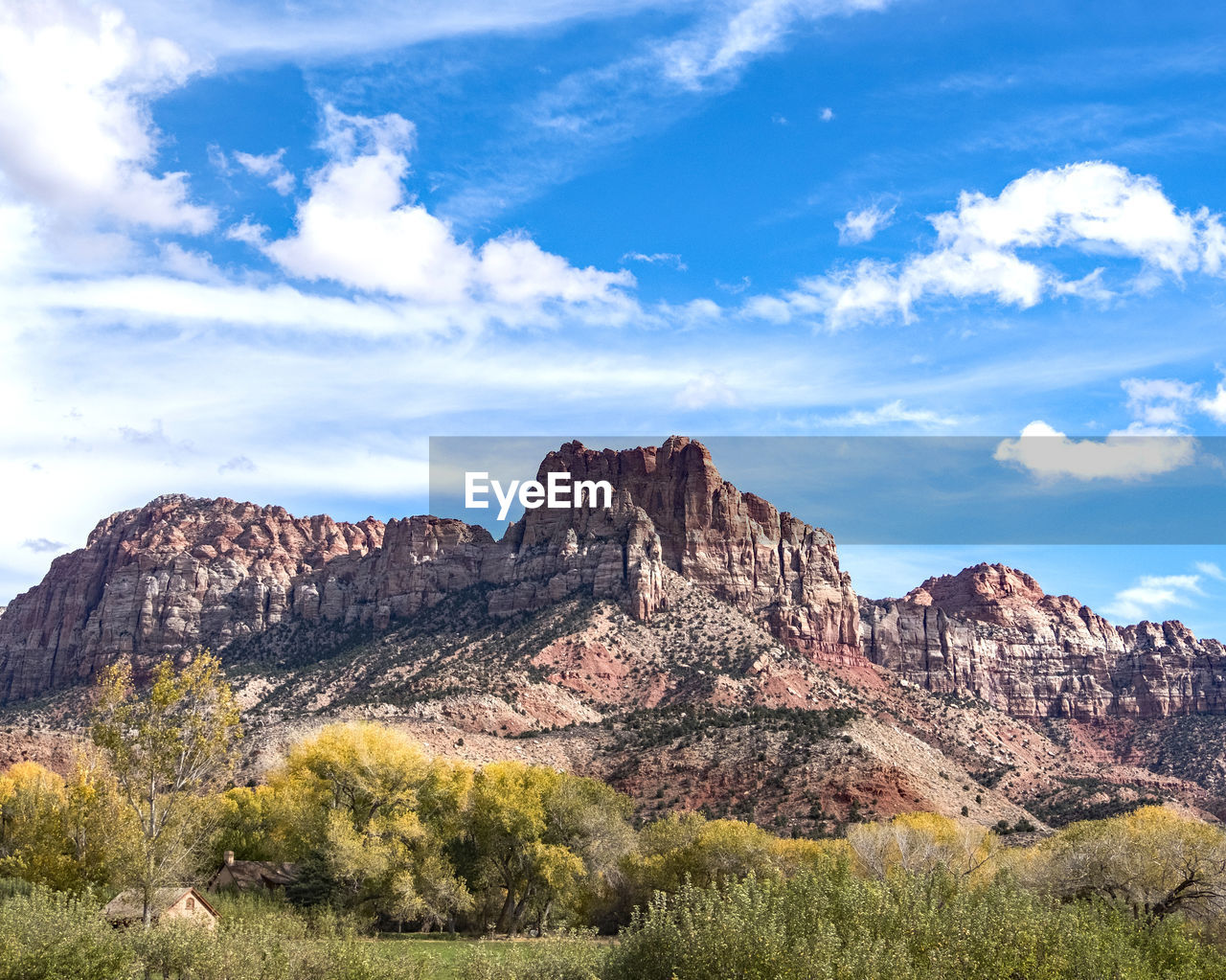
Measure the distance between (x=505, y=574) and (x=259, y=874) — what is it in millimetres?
92789

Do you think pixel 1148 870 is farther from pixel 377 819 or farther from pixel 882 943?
pixel 377 819

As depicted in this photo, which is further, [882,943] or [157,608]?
[157,608]

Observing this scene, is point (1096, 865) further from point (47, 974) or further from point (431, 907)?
point (47, 974)

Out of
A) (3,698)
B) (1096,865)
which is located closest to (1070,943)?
(1096,865)

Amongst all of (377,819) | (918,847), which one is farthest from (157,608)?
(918,847)

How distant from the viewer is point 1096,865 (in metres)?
48.8

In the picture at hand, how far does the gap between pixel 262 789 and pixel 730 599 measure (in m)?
87.7

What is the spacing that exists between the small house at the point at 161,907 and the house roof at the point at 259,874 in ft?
32.7

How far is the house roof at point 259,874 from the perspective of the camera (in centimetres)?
5684

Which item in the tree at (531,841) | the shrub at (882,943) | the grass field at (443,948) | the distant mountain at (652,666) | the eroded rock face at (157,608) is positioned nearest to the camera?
the shrub at (882,943)

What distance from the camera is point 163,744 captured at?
126 ft

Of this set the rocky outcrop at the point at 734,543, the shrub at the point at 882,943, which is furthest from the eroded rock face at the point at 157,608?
the shrub at the point at 882,943

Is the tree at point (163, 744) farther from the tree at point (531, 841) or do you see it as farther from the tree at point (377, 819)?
the tree at point (531, 841)

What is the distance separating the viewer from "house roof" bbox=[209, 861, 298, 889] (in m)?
56.8
